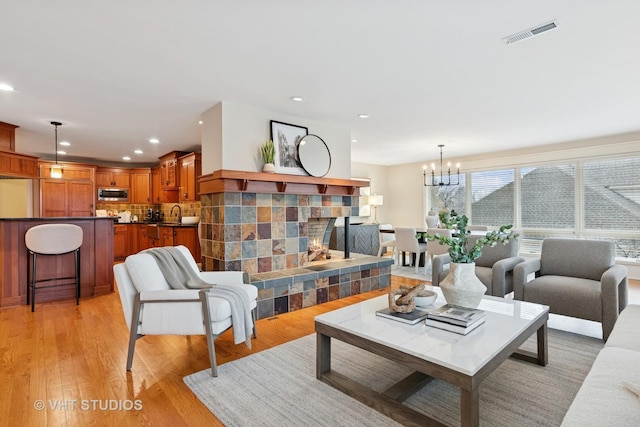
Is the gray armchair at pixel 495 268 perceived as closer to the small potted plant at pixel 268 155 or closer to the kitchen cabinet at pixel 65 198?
the small potted plant at pixel 268 155

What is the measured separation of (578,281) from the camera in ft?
10.1

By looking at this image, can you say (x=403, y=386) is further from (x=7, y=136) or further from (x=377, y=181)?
(x=377, y=181)

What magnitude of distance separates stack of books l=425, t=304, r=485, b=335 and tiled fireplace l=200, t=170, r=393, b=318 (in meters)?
2.00

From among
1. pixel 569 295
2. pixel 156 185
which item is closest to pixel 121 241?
pixel 156 185

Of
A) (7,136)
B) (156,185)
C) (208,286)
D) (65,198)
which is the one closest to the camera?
(208,286)

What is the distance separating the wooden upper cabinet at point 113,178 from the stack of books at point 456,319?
26.1 feet

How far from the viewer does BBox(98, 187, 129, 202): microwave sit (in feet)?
25.2

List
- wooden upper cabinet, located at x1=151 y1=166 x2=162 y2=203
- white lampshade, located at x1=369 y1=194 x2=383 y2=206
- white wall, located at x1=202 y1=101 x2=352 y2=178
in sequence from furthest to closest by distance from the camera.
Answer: white lampshade, located at x1=369 y1=194 x2=383 y2=206, wooden upper cabinet, located at x1=151 y1=166 x2=162 y2=203, white wall, located at x1=202 y1=101 x2=352 y2=178

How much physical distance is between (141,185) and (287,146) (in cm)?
541

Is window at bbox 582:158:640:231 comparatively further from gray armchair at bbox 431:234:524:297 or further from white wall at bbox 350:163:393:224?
A: white wall at bbox 350:163:393:224

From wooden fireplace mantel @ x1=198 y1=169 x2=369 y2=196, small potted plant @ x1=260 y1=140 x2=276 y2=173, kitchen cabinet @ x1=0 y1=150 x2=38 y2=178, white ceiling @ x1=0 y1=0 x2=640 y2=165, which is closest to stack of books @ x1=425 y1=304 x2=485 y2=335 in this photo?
white ceiling @ x1=0 y1=0 x2=640 y2=165

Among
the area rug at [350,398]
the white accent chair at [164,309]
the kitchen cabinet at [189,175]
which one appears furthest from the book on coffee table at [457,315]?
the kitchen cabinet at [189,175]

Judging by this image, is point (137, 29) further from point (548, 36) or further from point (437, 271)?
point (437, 271)

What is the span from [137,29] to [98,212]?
682 cm
